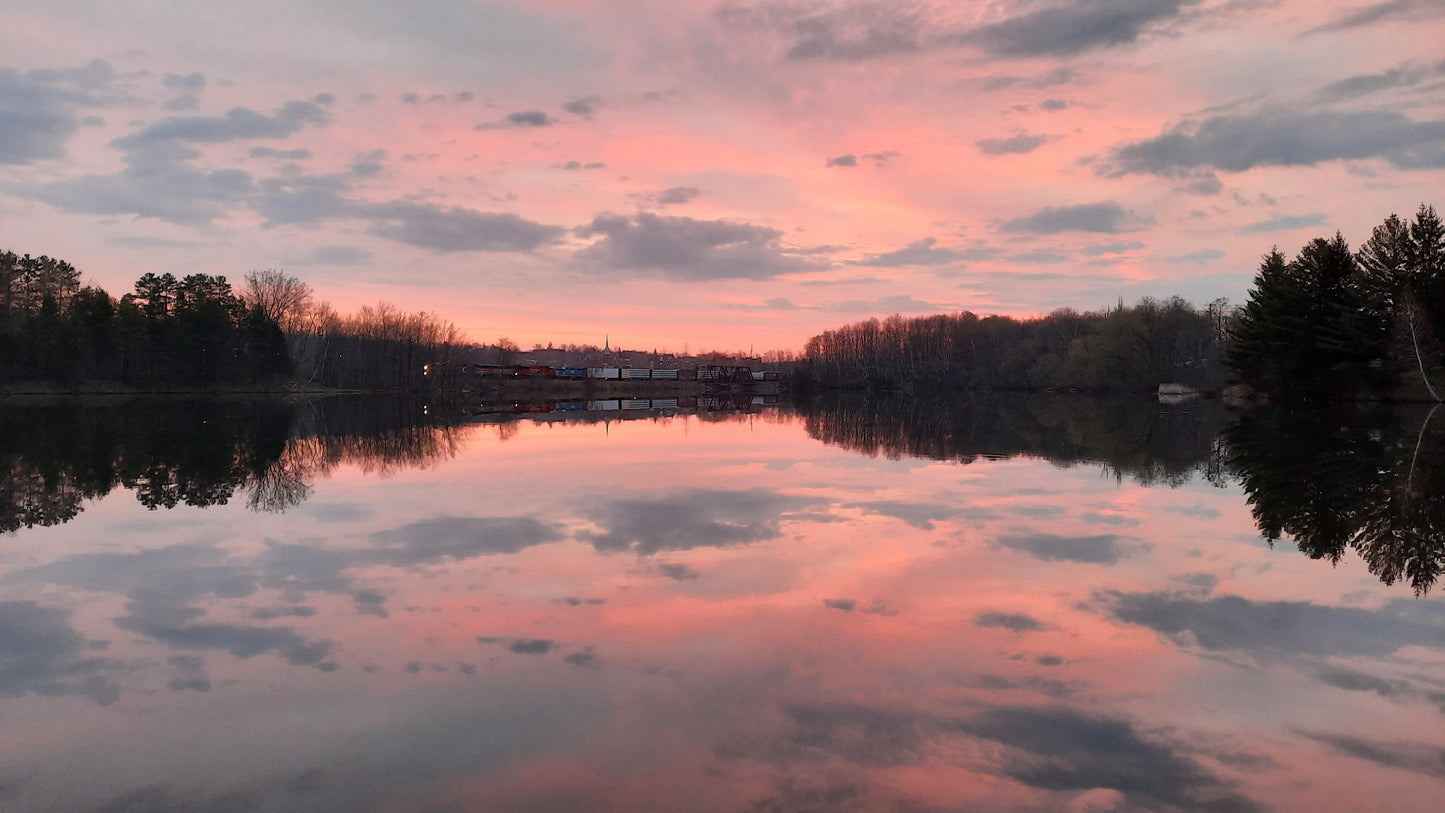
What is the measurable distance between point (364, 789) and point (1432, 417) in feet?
164

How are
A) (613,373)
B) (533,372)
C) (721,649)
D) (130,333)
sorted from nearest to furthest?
(721,649), (130,333), (533,372), (613,373)

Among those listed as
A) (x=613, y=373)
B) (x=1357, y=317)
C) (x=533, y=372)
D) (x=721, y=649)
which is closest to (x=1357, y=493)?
(x=721, y=649)

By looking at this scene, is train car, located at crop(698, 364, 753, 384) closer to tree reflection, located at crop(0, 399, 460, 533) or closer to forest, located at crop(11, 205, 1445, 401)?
forest, located at crop(11, 205, 1445, 401)

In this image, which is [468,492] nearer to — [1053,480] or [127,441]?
[1053,480]

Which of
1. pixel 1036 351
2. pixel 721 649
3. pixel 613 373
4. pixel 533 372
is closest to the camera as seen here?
pixel 721 649

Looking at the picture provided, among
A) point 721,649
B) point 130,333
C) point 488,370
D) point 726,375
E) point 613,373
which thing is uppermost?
point 130,333

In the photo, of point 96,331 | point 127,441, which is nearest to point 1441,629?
point 127,441

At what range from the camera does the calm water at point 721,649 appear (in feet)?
17.2

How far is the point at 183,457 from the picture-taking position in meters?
23.9

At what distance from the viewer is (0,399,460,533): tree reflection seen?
16.4m

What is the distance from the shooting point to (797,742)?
225 inches

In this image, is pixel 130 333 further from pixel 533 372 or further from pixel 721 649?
pixel 721 649

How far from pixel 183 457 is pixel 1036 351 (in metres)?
140

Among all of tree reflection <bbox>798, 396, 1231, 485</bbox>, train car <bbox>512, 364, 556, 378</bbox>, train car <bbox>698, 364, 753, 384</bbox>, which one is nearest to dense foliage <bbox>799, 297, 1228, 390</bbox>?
train car <bbox>698, 364, 753, 384</bbox>
